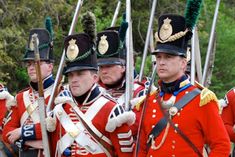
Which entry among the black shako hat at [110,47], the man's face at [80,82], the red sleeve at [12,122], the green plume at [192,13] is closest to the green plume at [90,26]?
the man's face at [80,82]

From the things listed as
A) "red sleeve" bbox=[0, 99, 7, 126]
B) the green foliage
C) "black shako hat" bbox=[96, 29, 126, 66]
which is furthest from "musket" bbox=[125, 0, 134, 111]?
the green foliage

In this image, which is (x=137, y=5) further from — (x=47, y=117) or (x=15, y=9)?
(x=47, y=117)

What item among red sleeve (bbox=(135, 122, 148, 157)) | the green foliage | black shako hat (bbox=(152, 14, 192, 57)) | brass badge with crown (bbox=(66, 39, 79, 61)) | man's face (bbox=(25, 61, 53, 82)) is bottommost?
the green foliage

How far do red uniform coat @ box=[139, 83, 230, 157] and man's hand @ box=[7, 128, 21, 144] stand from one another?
5.46ft

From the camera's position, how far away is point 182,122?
18.2 feet

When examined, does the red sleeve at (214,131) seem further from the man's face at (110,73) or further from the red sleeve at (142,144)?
the man's face at (110,73)

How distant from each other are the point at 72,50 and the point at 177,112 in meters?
1.18

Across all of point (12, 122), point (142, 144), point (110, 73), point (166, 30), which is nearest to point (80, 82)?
point (142, 144)

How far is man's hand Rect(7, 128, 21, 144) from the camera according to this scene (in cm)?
682

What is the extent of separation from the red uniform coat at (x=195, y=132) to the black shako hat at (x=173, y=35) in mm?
360

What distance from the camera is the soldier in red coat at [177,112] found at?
215 inches

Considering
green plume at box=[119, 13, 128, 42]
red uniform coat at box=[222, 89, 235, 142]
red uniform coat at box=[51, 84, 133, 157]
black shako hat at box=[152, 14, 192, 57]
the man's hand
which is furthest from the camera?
red uniform coat at box=[222, 89, 235, 142]

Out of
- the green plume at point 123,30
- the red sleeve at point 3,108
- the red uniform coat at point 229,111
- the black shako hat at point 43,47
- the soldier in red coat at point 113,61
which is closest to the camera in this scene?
the green plume at point 123,30

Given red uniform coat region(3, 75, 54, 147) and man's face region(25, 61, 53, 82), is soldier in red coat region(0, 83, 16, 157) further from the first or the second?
man's face region(25, 61, 53, 82)
